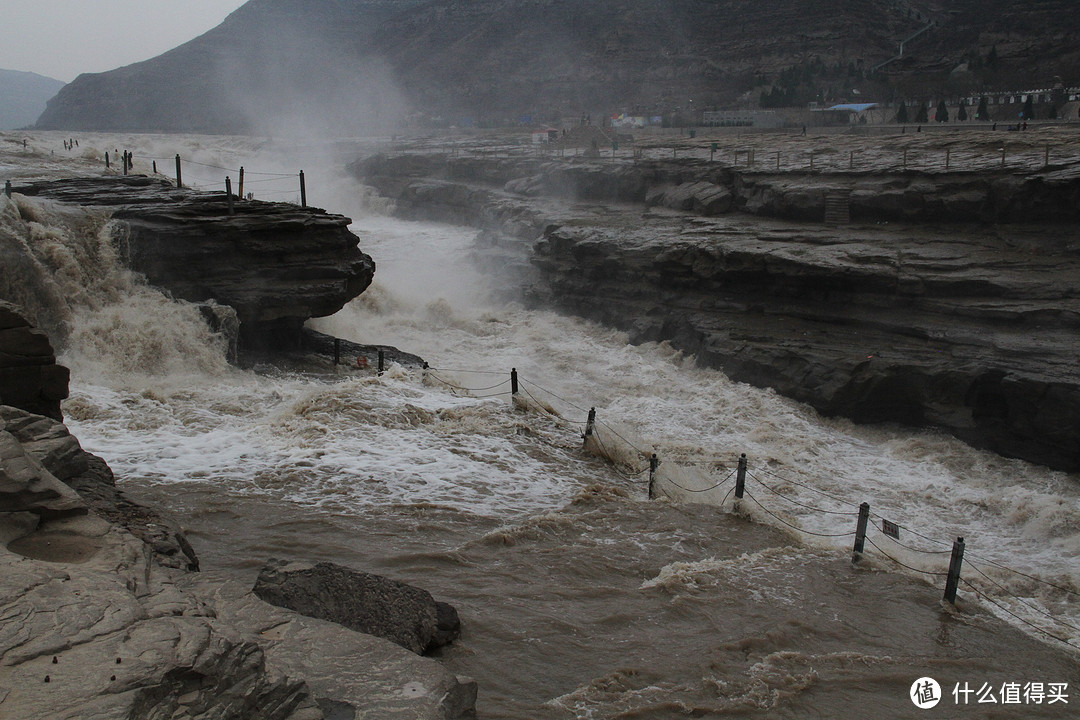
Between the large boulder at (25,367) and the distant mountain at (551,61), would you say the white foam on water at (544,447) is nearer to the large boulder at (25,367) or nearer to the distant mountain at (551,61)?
the large boulder at (25,367)

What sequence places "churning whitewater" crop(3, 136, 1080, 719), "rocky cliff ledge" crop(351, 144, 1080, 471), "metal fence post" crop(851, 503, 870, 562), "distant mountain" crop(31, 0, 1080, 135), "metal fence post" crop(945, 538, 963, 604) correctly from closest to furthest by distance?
"churning whitewater" crop(3, 136, 1080, 719), "metal fence post" crop(945, 538, 963, 604), "metal fence post" crop(851, 503, 870, 562), "rocky cliff ledge" crop(351, 144, 1080, 471), "distant mountain" crop(31, 0, 1080, 135)

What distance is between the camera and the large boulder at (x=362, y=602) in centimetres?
629

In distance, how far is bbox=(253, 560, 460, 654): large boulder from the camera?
20.6 ft

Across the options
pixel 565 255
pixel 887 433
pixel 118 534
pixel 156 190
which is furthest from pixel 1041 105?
pixel 118 534

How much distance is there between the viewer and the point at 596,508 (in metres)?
10.6

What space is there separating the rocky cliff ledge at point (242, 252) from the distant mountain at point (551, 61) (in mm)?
39570

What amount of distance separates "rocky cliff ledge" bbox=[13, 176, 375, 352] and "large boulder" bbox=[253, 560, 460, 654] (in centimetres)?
1092

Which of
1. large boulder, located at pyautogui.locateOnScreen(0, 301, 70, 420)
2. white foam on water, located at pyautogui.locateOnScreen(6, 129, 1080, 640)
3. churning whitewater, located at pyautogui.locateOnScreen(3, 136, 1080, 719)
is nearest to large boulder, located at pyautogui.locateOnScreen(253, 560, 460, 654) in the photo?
churning whitewater, located at pyautogui.locateOnScreen(3, 136, 1080, 719)

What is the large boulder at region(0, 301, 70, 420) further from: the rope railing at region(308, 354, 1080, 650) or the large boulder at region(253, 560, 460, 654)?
the rope railing at region(308, 354, 1080, 650)

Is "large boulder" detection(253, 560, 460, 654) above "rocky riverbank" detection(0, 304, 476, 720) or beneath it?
beneath

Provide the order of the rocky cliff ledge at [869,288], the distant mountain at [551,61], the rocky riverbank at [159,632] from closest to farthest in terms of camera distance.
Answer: the rocky riverbank at [159,632] → the rocky cliff ledge at [869,288] → the distant mountain at [551,61]

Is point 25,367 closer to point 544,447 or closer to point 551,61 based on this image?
point 544,447

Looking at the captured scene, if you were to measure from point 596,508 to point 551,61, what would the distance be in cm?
7733

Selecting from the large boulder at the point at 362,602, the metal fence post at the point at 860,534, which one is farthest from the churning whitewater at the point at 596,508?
the large boulder at the point at 362,602
